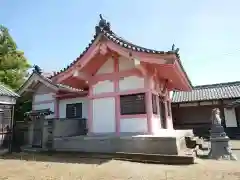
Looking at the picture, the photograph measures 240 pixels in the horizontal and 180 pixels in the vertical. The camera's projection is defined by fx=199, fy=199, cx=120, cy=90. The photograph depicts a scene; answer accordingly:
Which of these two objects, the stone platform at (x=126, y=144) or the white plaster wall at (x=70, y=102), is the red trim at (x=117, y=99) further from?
the white plaster wall at (x=70, y=102)

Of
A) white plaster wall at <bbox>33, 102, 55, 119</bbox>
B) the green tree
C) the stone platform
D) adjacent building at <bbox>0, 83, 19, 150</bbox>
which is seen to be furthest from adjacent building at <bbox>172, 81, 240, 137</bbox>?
the green tree

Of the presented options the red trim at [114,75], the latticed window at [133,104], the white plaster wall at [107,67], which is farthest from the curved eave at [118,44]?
the latticed window at [133,104]

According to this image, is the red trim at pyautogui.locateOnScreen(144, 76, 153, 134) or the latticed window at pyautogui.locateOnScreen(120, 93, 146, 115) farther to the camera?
the latticed window at pyautogui.locateOnScreen(120, 93, 146, 115)

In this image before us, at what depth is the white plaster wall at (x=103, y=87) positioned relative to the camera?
977 cm

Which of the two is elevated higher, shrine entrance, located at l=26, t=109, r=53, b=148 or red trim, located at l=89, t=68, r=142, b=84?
red trim, located at l=89, t=68, r=142, b=84

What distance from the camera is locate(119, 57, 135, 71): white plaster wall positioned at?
373 inches

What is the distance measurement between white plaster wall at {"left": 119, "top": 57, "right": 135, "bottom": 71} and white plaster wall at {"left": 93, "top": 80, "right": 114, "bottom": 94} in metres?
0.92

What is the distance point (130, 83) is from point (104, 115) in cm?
201

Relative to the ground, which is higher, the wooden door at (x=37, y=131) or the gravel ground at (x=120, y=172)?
the wooden door at (x=37, y=131)

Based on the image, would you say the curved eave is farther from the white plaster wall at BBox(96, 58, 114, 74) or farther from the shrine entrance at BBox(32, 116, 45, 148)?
the shrine entrance at BBox(32, 116, 45, 148)

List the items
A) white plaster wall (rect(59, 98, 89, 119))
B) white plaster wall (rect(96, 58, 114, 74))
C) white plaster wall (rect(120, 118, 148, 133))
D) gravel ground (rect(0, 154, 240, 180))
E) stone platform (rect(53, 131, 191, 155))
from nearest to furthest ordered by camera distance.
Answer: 1. gravel ground (rect(0, 154, 240, 180))
2. stone platform (rect(53, 131, 191, 155))
3. white plaster wall (rect(120, 118, 148, 133))
4. white plaster wall (rect(96, 58, 114, 74))
5. white plaster wall (rect(59, 98, 89, 119))

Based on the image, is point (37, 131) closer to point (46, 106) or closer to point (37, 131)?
point (37, 131)

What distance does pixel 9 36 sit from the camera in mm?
18062

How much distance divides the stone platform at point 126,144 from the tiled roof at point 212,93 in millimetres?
13145
